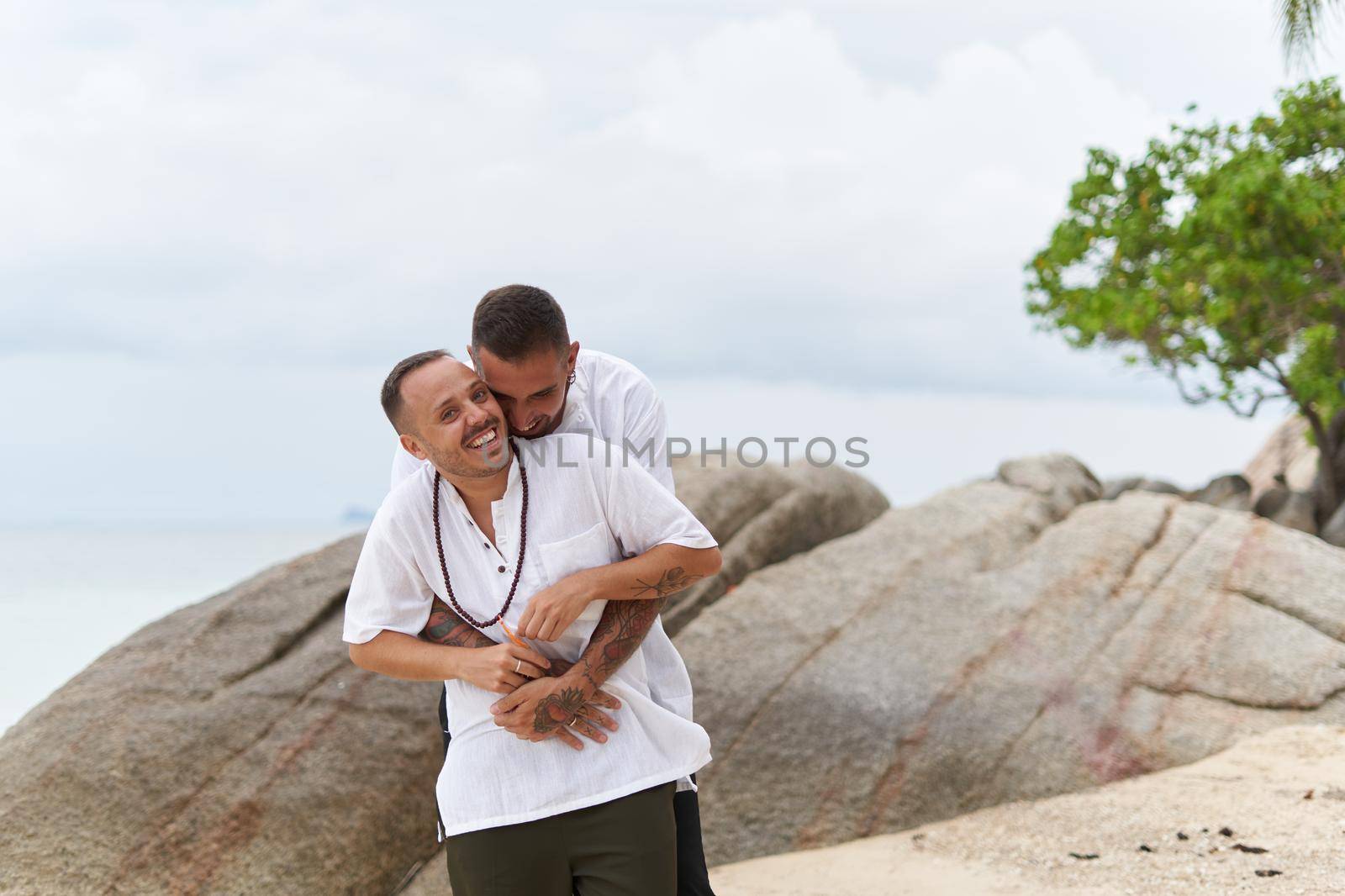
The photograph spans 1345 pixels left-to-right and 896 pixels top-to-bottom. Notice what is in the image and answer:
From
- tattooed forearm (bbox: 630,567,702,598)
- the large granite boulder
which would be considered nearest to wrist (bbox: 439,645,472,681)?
tattooed forearm (bbox: 630,567,702,598)

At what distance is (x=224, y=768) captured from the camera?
23.0ft

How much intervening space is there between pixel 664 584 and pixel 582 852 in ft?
2.73

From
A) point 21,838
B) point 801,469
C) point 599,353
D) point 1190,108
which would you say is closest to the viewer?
point 599,353

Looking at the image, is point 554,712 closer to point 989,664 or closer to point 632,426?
point 632,426

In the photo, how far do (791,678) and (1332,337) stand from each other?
908cm

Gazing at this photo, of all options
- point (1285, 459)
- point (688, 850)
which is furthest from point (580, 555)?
point (1285, 459)

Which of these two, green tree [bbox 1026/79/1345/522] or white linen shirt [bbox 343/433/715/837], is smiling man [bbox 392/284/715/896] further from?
green tree [bbox 1026/79/1345/522]

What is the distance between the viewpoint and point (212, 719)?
7.25 m

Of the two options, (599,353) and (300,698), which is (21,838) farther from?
(599,353)

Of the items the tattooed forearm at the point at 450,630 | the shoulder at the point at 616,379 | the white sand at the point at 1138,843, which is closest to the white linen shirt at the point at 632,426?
the shoulder at the point at 616,379

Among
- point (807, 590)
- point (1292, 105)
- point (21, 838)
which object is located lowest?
point (21, 838)

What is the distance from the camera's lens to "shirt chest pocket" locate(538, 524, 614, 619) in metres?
3.47

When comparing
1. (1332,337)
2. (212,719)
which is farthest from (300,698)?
(1332,337)

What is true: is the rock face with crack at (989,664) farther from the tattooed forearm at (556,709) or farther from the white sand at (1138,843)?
the tattooed forearm at (556,709)
